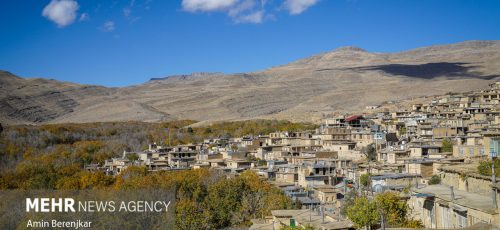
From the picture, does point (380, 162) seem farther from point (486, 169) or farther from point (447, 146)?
point (486, 169)

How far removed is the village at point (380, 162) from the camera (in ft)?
50.5

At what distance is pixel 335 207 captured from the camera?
80.7ft

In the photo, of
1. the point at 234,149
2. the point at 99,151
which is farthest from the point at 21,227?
the point at 99,151

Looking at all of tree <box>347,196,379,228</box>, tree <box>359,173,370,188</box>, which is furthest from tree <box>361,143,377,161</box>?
tree <box>347,196,379,228</box>

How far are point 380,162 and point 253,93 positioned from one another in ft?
348

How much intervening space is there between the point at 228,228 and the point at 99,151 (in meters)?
36.1

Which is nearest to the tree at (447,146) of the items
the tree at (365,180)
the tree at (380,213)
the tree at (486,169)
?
the tree at (365,180)

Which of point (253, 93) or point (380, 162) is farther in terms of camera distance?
point (253, 93)

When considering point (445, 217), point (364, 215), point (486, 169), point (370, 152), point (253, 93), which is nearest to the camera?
point (445, 217)

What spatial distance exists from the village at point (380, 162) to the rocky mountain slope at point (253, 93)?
100 feet

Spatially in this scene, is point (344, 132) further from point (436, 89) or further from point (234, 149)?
point (436, 89)

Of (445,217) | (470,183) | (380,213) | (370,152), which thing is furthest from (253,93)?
(445,217)

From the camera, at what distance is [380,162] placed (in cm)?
Answer: 3212

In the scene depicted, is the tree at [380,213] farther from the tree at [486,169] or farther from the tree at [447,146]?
the tree at [447,146]
